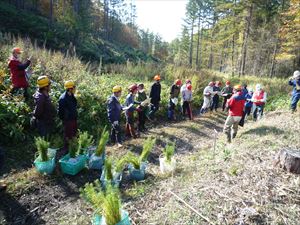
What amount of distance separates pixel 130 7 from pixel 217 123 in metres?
67.3

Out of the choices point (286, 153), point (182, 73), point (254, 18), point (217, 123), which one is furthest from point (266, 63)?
point (286, 153)

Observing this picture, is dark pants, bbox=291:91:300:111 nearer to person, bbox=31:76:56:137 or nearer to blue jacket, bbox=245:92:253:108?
blue jacket, bbox=245:92:253:108

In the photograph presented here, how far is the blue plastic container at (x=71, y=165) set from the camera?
610 cm

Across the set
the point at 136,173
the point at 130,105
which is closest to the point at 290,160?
the point at 136,173

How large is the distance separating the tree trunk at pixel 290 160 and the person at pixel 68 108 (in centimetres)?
488

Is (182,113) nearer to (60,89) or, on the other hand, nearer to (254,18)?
(60,89)

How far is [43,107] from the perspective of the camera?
6.48m

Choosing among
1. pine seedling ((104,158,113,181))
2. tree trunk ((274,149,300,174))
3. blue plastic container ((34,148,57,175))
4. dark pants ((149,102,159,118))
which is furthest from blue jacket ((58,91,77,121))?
dark pants ((149,102,159,118))

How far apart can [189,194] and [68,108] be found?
366cm

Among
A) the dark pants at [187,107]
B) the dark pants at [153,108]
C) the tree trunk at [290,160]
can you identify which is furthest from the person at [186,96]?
the tree trunk at [290,160]

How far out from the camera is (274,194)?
481 centimetres

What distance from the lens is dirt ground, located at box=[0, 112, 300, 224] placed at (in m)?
4.34

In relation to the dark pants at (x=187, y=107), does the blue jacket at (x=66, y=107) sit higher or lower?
higher

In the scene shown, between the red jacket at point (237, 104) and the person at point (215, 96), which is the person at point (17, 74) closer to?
the red jacket at point (237, 104)
